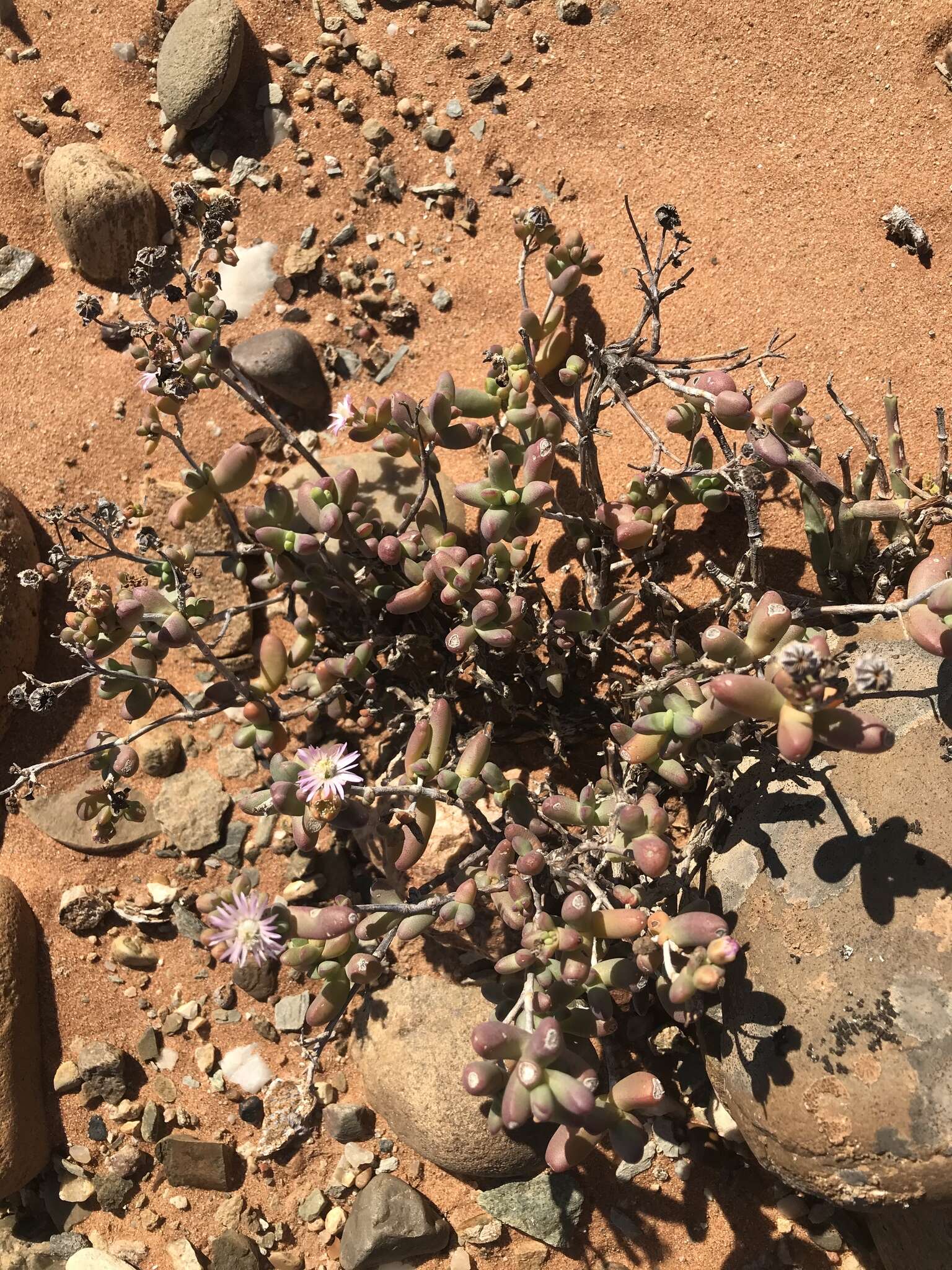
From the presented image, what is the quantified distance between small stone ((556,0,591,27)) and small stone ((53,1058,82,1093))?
160 inches

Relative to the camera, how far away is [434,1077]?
2.70 m

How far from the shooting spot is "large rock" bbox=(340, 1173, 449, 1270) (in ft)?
8.85

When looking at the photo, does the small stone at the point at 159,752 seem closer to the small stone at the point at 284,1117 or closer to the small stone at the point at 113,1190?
the small stone at the point at 284,1117

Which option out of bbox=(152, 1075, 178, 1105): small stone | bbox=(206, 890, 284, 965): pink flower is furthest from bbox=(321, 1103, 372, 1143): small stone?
bbox=(206, 890, 284, 965): pink flower

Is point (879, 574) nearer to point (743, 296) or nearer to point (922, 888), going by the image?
point (922, 888)

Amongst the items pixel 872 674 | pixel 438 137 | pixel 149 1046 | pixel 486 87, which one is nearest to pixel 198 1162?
pixel 149 1046

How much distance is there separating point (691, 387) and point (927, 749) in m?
1.06

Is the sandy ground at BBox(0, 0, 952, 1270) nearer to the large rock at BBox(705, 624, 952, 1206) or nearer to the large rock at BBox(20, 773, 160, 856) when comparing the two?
the large rock at BBox(20, 773, 160, 856)

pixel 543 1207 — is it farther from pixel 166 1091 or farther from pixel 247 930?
pixel 247 930

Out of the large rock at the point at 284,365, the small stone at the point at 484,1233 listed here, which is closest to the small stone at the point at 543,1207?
the small stone at the point at 484,1233

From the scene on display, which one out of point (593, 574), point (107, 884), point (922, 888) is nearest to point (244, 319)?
point (593, 574)

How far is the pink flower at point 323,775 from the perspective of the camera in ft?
6.93

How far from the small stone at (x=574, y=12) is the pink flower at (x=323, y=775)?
2.94 meters

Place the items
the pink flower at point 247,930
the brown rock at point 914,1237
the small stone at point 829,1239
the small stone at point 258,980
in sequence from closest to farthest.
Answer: the pink flower at point 247,930 → the brown rock at point 914,1237 → the small stone at point 829,1239 → the small stone at point 258,980
